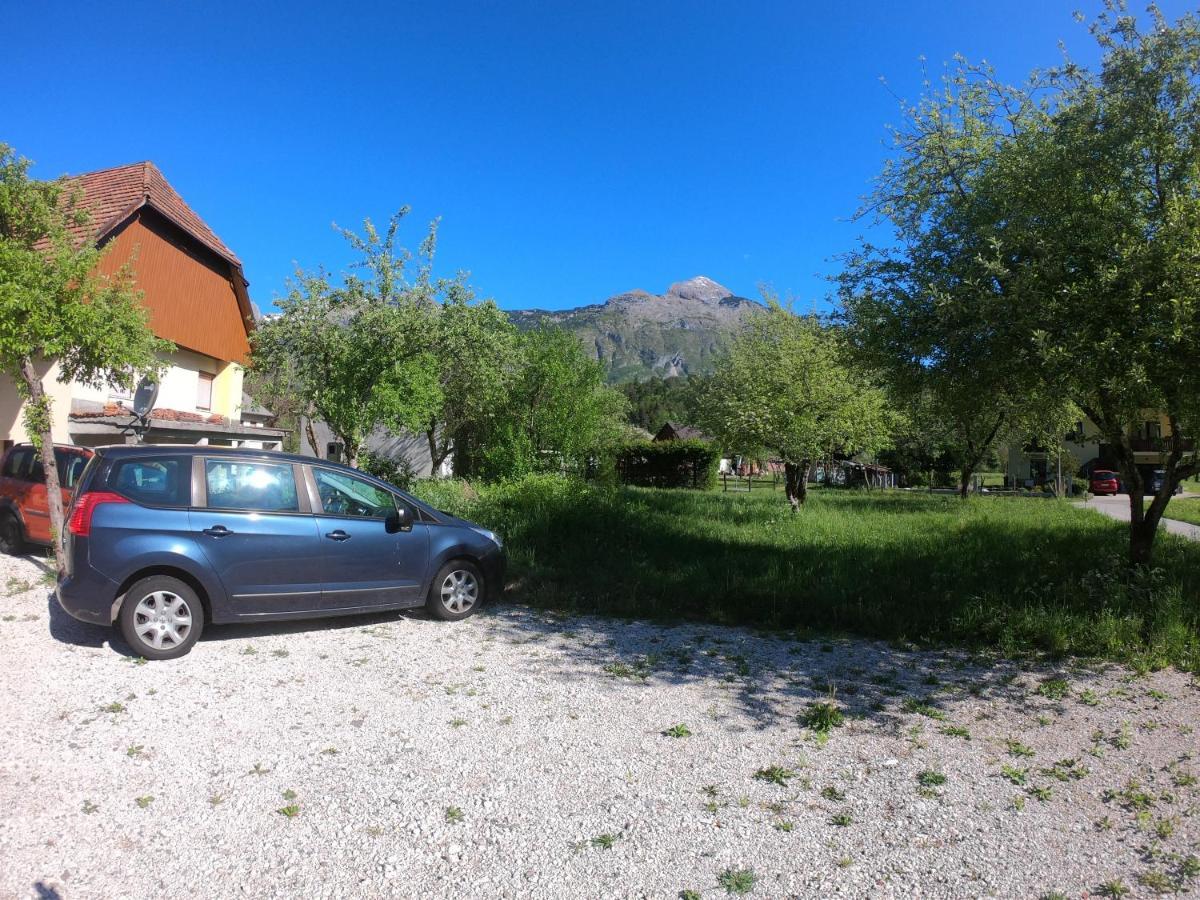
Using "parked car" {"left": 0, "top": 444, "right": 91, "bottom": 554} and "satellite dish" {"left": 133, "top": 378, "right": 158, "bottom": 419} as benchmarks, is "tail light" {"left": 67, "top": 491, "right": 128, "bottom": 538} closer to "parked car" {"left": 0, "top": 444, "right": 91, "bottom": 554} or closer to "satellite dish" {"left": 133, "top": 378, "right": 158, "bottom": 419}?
"parked car" {"left": 0, "top": 444, "right": 91, "bottom": 554}

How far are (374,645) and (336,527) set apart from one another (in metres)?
1.19

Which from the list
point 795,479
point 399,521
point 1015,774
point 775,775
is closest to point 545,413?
A: point 795,479

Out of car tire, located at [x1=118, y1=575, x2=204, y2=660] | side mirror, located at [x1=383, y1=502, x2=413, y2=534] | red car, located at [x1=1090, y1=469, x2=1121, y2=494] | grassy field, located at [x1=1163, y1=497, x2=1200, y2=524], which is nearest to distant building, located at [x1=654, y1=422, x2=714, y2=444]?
red car, located at [x1=1090, y1=469, x2=1121, y2=494]

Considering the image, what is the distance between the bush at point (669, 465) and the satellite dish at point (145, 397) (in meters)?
35.6

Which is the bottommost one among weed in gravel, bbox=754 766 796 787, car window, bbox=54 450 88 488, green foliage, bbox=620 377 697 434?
weed in gravel, bbox=754 766 796 787

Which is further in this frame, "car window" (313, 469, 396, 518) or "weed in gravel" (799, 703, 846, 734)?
"car window" (313, 469, 396, 518)

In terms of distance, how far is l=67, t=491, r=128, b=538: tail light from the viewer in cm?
595

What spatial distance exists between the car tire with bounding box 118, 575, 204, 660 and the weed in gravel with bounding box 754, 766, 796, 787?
15.7ft

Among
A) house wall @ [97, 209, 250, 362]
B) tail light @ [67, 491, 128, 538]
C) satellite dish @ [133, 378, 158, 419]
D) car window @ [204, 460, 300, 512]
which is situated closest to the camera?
tail light @ [67, 491, 128, 538]

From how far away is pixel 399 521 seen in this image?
7.43 m

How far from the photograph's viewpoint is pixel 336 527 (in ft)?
23.0

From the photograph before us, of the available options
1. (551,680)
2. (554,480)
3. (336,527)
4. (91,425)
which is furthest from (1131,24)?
(91,425)

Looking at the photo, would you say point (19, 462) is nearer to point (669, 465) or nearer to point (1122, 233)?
point (1122, 233)

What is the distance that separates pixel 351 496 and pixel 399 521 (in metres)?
0.54
